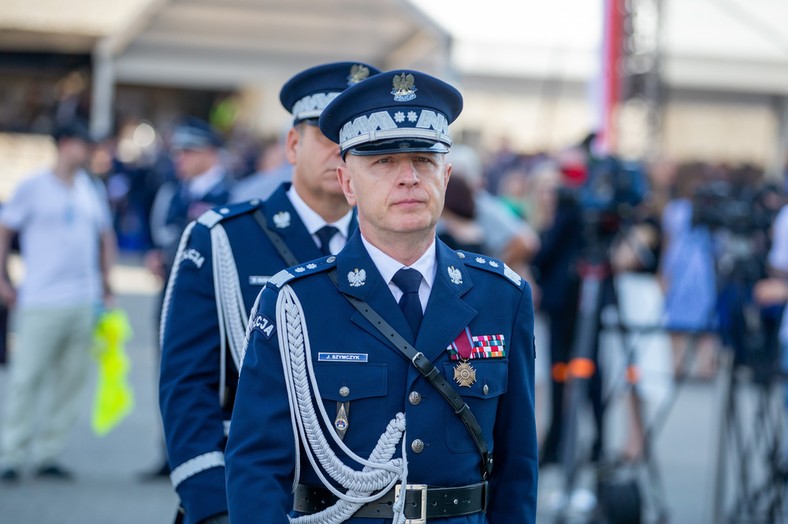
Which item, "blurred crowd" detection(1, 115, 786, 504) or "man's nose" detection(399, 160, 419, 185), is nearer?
"man's nose" detection(399, 160, 419, 185)

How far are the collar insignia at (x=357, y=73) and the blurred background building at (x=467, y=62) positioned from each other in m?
5.95

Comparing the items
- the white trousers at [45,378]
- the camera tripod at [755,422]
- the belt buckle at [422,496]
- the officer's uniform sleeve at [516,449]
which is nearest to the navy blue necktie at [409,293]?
the officer's uniform sleeve at [516,449]

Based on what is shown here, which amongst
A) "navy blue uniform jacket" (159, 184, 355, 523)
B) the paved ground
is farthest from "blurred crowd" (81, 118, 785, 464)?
"navy blue uniform jacket" (159, 184, 355, 523)

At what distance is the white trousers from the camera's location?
7523mm

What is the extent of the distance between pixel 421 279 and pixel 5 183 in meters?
19.6

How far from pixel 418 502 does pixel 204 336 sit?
0.99 metres

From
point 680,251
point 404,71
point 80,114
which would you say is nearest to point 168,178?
point 80,114

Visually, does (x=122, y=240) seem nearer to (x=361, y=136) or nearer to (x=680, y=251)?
(x=680, y=251)

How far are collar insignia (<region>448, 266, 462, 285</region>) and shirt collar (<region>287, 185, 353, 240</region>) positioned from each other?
2.63 feet

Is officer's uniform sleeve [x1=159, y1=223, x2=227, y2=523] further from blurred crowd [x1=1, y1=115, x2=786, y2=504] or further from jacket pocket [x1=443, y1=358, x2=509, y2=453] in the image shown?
jacket pocket [x1=443, y1=358, x2=509, y2=453]

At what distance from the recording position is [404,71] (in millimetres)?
2912

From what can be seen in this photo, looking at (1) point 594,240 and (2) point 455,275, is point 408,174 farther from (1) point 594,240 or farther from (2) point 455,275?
(1) point 594,240

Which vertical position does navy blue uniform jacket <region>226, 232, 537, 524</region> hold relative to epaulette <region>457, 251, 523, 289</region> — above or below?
below

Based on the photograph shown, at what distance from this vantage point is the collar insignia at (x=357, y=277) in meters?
2.85
